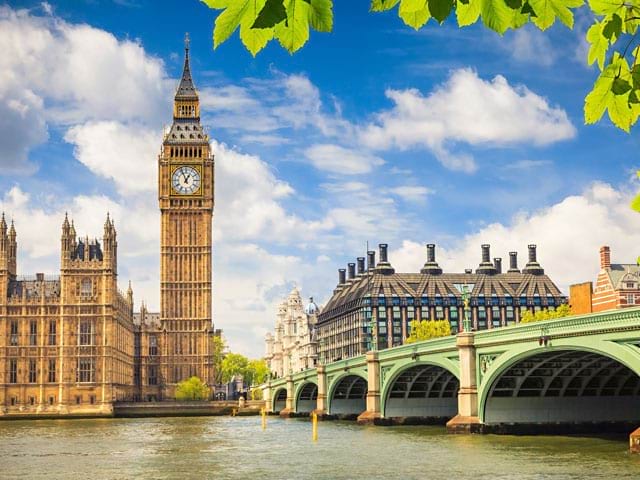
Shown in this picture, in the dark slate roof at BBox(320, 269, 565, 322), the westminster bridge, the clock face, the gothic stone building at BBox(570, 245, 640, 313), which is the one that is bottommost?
the westminster bridge

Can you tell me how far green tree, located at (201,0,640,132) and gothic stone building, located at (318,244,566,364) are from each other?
462ft

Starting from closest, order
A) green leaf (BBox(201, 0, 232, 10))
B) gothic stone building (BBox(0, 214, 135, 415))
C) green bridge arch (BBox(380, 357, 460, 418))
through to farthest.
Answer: green leaf (BBox(201, 0, 232, 10)) < green bridge arch (BBox(380, 357, 460, 418)) < gothic stone building (BBox(0, 214, 135, 415))

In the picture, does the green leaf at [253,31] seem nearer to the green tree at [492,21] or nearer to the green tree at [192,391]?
the green tree at [492,21]

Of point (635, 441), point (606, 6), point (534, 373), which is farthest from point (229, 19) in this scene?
point (534, 373)

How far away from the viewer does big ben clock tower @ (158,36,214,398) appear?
477 feet

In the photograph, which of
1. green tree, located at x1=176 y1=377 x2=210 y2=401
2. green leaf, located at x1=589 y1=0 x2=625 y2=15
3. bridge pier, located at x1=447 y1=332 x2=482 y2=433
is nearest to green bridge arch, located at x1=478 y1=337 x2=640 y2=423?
bridge pier, located at x1=447 y1=332 x2=482 y2=433

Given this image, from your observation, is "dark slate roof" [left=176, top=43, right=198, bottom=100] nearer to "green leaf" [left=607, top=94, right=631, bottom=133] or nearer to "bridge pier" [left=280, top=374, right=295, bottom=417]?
"bridge pier" [left=280, top=374, right=295, bottom=417]

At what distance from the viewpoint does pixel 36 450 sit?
5531 cm

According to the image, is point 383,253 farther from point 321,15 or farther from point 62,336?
point 321,15

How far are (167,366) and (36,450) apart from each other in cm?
9003

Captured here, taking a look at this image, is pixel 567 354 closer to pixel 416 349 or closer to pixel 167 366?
pixel 416 349

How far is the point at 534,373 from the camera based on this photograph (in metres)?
57.0

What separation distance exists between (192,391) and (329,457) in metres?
91.6

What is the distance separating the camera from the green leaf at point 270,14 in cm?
484
